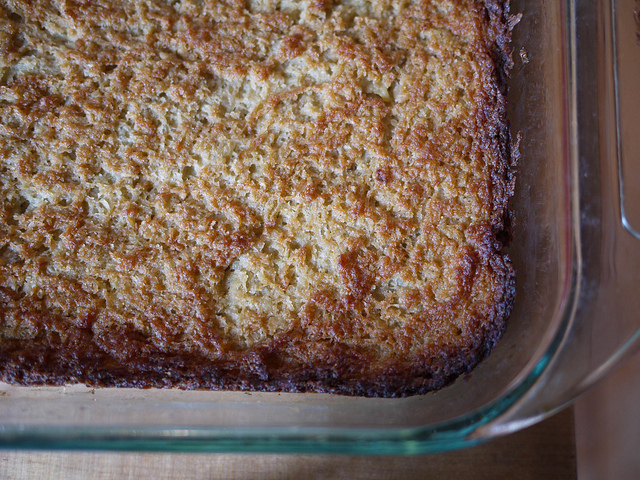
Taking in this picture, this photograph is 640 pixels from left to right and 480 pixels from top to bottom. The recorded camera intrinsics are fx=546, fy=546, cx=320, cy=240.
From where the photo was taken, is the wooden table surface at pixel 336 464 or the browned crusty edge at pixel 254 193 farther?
the wooden table surface at pixel 336 464

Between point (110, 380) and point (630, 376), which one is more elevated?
point (630, 376)

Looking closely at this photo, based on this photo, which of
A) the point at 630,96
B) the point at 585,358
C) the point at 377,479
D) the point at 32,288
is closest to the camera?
the point at 585,358

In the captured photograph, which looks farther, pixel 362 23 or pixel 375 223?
pixel 362 23

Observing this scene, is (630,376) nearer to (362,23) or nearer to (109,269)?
(362,23)

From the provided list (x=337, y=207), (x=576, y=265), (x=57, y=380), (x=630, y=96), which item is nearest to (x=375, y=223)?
(x=337, y=207)

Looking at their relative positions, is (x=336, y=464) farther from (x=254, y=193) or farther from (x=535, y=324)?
(x=254, y=193)

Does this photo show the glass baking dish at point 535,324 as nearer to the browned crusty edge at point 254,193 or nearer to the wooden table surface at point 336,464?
the browned crusty edge at point 254,193

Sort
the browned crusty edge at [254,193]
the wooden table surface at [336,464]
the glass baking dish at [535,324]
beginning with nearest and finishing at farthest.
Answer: the glass baking dish at [535,324], the browned crusty edge at [254,193], the wooden table surface at [336,464]

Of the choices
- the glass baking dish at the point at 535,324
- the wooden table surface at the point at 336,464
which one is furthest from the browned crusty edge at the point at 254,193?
the wooden table surface at the point at 336,464
